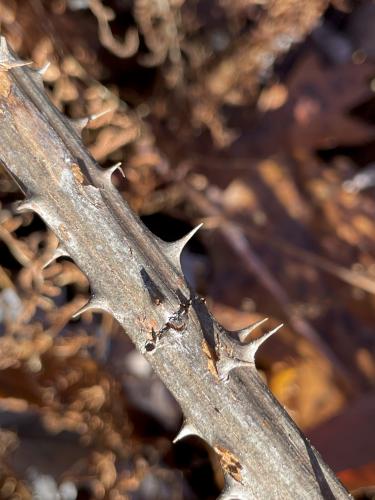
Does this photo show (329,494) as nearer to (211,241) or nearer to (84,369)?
(84,369)

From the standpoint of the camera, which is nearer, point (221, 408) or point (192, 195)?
point (221, 408)

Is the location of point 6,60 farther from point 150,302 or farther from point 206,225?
point 206,225

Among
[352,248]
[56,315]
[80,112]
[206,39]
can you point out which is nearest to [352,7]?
[206,39]

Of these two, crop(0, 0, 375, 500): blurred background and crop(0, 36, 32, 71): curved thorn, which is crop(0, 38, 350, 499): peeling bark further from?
crop(0, 0, 375, 500): blurred background

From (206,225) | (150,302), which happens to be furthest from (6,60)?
(206,225)

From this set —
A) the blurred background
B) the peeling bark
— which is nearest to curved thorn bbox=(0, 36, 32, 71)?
the peeling bark
